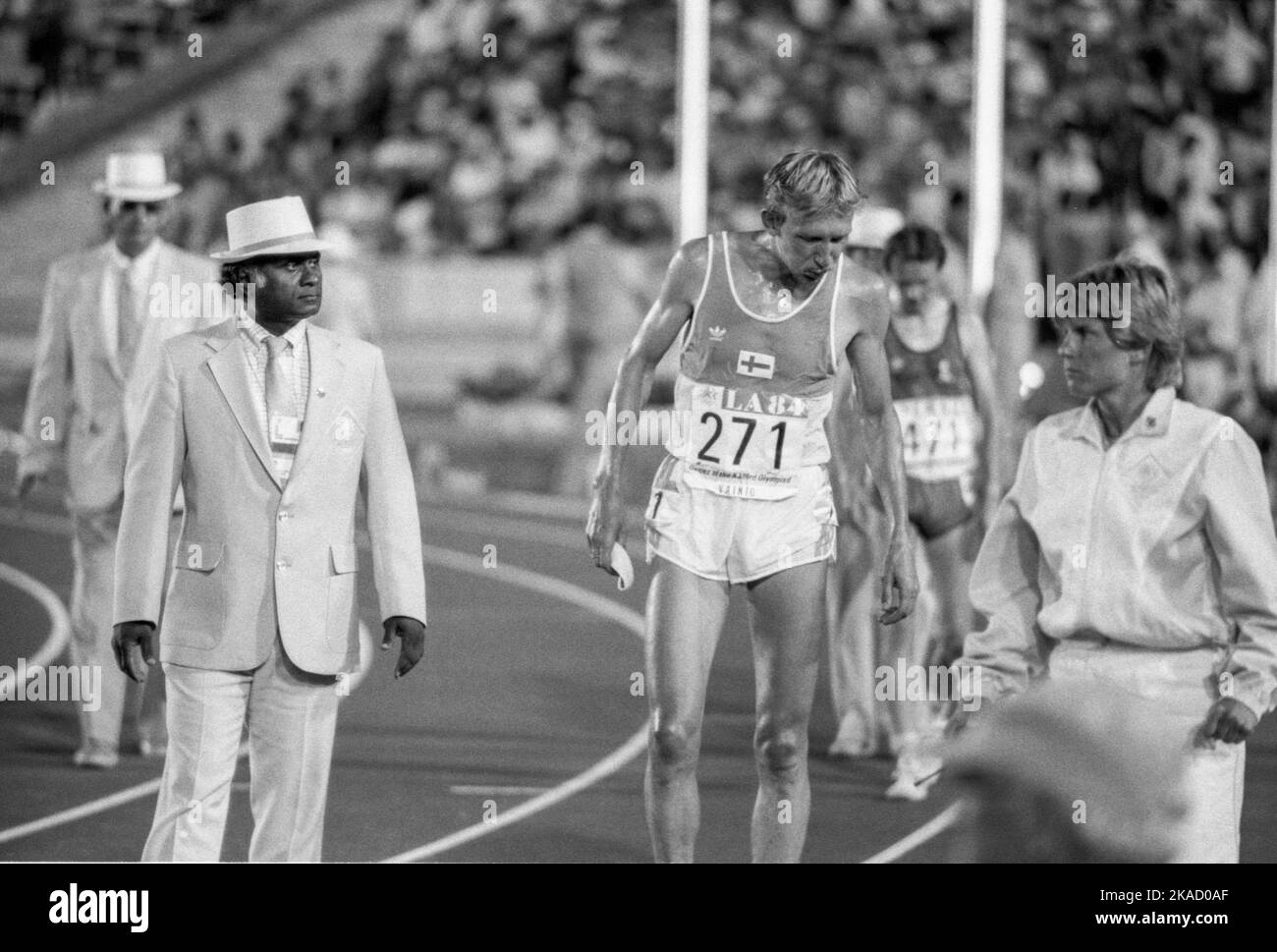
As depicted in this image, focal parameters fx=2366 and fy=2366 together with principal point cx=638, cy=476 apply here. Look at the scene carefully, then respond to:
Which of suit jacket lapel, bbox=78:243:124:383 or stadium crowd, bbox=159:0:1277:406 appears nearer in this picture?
suit jacket lapel, bbox=78:243:124:383

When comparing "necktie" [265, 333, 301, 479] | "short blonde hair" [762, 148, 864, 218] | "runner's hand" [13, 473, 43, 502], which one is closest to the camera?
"necktie" [265, 333, 301, 479]

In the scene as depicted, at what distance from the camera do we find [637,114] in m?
19.8

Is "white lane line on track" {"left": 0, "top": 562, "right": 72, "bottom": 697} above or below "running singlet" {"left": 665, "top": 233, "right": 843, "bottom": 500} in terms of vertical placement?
below

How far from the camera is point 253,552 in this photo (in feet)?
18.5

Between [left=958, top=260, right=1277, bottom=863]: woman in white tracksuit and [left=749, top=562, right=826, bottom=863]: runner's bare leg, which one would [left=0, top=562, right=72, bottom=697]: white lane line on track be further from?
[left=958, top=260, right=1277, bottom=863]: woman in white tracksuit

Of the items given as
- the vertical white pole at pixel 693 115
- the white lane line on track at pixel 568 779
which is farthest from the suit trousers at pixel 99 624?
the vertical white pole at pixel 693 115

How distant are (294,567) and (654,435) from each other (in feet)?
30.6

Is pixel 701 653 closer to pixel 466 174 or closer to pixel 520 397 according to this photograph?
pixel 520 397

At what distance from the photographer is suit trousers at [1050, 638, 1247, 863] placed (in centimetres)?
492

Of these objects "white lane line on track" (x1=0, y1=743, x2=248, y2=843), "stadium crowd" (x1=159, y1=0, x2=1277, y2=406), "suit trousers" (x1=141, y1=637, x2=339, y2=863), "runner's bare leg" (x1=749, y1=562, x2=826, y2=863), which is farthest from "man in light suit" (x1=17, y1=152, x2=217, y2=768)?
"stadium crowd" (x1=159, y1=0, x2=1277, y2=406)

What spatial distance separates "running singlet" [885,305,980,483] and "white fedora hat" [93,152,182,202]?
2709mm

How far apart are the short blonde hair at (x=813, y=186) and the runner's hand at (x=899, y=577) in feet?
2.89

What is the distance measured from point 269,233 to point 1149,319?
6.86 ft
